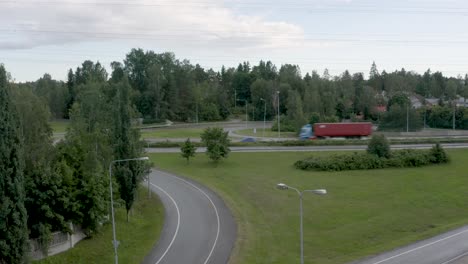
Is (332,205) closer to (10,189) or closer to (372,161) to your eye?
(372,161)

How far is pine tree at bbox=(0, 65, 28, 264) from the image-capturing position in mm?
22781

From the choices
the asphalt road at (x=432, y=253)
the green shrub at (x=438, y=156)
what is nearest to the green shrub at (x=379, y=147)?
the green shrub at (x=438, y=156)

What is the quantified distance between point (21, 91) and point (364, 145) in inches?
2058

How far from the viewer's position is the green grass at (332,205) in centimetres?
3017

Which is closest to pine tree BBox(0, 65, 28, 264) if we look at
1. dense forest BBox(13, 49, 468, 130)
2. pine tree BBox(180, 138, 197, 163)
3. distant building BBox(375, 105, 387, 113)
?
pine tree BBox(180, 138, 197, 163)

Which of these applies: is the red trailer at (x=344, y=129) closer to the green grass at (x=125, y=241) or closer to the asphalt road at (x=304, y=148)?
the asphalt road at (x=304, y=148)

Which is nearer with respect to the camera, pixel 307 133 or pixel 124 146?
pixel 124 146

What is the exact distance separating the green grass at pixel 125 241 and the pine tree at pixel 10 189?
3335 millimetres

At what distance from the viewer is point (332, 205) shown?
131ft

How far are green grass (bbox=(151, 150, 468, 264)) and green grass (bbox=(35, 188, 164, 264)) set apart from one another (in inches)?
228

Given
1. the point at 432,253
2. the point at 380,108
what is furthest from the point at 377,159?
the point at 380,108

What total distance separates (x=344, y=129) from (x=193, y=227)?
5229cm

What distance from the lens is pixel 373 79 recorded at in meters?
174

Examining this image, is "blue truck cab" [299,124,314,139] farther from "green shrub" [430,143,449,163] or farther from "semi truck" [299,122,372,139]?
"green shrub" [430,143,449,163]
